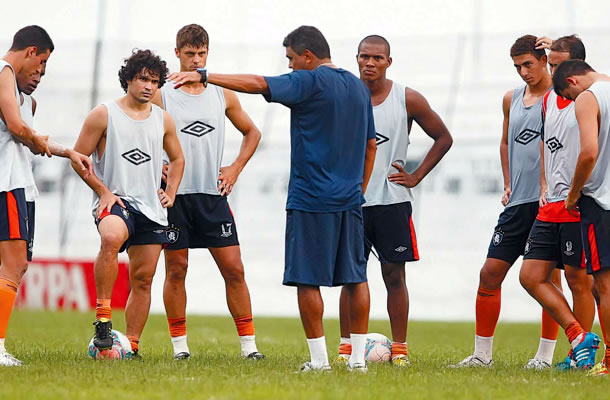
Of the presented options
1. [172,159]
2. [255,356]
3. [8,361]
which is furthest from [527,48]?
[8,361]

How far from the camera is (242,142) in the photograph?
8484 millimetres

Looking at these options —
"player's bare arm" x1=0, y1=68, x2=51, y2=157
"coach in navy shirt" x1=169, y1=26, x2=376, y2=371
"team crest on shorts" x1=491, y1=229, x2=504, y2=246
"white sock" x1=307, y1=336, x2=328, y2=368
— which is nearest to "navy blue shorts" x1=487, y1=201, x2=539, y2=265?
"team crest on shorts" x1=491, y1=229, x2=504, y2=246

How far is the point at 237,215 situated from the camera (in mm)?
20625

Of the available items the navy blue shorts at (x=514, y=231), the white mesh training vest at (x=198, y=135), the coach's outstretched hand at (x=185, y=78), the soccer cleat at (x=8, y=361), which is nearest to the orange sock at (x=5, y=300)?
the soccer cleat at (x=8, y=361)

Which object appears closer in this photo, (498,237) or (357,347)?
(357,347)

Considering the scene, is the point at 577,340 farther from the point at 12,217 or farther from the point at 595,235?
the point at 12,217

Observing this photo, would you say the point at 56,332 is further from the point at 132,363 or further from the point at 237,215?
Answer: the point at 237,215

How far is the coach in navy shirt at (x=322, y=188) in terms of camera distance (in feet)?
22.0

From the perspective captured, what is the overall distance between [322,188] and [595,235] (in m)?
1.95

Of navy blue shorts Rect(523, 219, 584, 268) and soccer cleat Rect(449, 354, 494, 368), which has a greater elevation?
navy blue shorts Rect(523, 219, 584, 268)

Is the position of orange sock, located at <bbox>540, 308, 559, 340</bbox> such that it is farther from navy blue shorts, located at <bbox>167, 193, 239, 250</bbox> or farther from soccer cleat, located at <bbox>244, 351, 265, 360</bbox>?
navy blue shorts, located at <bbox>167, 193, 239, 250</bbox>

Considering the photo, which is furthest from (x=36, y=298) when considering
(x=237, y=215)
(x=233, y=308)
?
(x=233, y=308)

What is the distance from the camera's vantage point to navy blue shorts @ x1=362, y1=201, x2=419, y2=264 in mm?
8125

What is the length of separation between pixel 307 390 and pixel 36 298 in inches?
602
